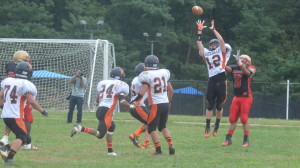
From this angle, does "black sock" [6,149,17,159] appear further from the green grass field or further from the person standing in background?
the person standing in background

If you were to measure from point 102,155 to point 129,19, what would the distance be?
3900 cm

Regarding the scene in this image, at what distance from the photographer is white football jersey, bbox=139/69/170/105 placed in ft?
39.2

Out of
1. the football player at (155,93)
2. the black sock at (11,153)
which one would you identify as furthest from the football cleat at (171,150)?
the black sock at (11,153)

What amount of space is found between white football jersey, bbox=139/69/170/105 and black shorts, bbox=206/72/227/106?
9.56ft

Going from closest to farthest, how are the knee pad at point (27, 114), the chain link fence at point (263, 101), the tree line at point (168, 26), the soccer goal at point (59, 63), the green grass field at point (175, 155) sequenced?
the green grass field at point (175, 155)
the knee pad at point (27, 114)
the soccer goal at point (59, 63)
the chain link fence at point (263, 101)
the tree line at point (168, 26)

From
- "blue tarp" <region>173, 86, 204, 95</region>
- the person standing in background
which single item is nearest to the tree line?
"blue tarp" <region>173, 86, 204, 95</region>

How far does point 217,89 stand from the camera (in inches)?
583

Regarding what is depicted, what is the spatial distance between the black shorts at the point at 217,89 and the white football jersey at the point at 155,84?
291 cm

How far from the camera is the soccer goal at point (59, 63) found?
28.1 meters

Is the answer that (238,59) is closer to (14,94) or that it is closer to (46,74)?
(14,94)

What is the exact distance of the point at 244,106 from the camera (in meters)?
13.9

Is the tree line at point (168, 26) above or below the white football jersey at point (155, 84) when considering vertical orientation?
above

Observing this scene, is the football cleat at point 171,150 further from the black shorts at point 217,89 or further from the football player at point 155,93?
the black shorts at point 217,89

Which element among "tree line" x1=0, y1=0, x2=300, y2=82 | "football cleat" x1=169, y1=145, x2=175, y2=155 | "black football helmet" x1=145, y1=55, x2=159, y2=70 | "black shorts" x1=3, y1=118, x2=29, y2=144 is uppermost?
"tree line" x1=0, y1=0, x2=300, y2=82
